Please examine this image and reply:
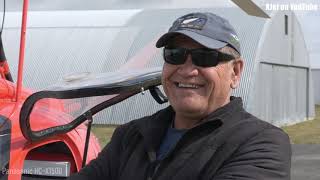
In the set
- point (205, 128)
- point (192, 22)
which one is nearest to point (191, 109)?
point (205, 128)

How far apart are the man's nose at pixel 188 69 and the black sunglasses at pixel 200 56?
12 millimetres

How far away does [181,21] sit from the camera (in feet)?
6.35

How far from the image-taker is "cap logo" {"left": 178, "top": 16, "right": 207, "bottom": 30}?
188 centimetres

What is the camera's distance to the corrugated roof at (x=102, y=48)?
67.8 ft

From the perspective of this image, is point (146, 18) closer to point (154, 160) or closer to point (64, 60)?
point (64, 60)

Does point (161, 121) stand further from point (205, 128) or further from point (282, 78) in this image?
point (282, 78)

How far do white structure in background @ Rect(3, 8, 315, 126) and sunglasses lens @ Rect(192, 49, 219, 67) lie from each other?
58.4 ft

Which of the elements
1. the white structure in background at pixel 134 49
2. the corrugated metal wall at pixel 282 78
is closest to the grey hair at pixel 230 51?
the white structure in background at pixel 134 49

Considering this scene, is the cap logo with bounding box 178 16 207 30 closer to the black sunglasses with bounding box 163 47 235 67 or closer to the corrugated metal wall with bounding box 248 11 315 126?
the black sunglasses with bounding box 163 47 235 67

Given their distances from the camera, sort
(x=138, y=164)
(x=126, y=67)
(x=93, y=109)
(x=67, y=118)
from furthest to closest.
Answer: (x=126, y=67), (x=67, y=118), (x=93, y=109), (x=138, y=164)

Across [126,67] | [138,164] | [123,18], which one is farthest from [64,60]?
[138,164]

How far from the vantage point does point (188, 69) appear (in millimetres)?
1927

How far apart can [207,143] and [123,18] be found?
77.5 feet

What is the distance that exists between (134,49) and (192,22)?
795 inches
